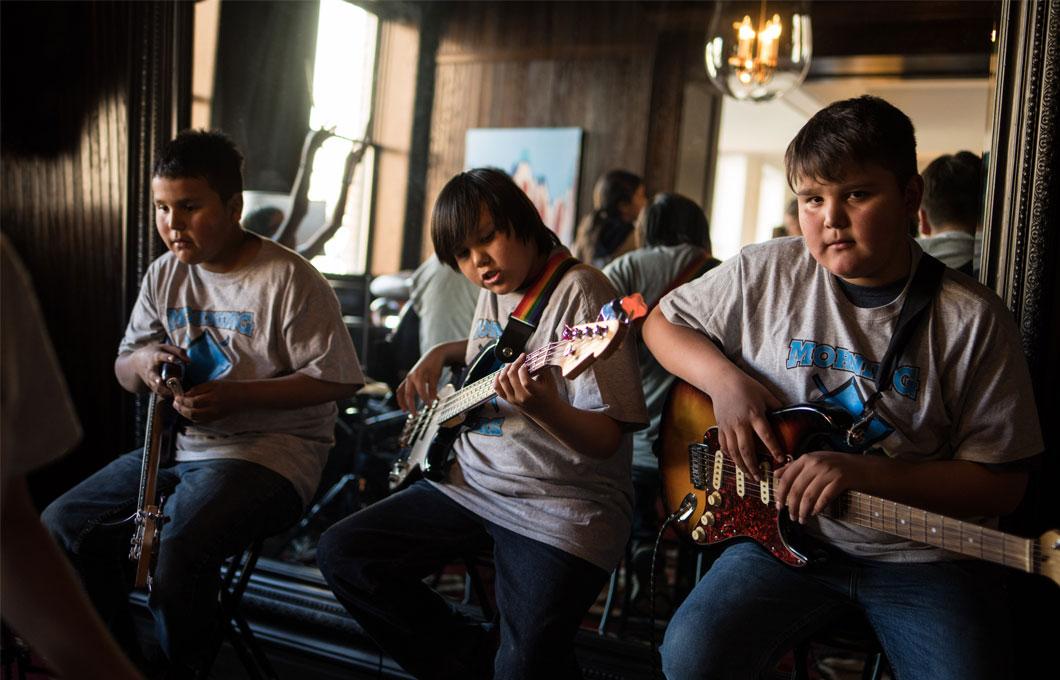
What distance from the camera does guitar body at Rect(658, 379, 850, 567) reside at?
156 centimetres

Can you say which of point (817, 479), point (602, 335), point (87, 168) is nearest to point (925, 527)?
point (817, 479)

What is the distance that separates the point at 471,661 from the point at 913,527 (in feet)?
3.08

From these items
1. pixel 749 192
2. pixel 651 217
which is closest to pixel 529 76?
pixel 749 192

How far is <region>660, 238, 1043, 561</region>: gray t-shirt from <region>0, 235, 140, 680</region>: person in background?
3.79 ft

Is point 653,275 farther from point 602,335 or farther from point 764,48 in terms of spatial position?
point 602,335

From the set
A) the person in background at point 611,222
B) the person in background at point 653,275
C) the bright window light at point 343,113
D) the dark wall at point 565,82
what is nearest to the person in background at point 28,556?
the person in background at point 653,275

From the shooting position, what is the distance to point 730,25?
3.03m

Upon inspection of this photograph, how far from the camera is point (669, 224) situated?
2.87m

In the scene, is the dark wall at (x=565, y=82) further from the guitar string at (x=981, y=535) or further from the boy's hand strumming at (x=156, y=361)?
the guitar string at (x=981, y=535)

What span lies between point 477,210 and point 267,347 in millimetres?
599

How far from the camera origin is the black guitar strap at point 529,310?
1842mm

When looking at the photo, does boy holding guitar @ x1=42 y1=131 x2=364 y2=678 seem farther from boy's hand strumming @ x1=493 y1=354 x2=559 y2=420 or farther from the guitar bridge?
the guitar bridge

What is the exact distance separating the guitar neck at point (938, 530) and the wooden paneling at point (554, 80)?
8.21ft

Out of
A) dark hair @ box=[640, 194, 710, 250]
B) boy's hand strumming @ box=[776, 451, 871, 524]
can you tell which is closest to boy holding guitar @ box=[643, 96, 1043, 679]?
boy's hand strumming @ box=[776, 451, 871, 524]
